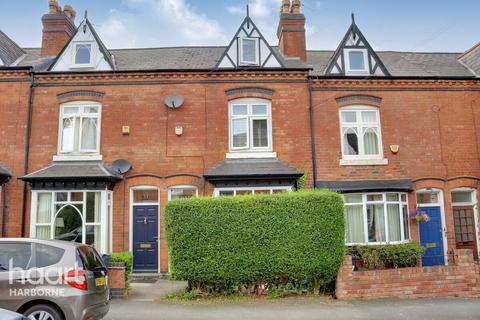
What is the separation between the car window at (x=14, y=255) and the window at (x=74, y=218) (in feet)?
19.6

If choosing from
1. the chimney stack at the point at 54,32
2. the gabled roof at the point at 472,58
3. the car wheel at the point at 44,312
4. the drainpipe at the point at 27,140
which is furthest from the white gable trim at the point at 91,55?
the gabled roof at the point at 472,58

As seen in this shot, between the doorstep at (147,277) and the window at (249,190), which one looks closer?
the doorstep at (147,277)

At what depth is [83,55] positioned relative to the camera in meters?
14.1

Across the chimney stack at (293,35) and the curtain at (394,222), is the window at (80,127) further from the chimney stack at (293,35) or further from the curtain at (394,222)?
the curtain at (394,222)

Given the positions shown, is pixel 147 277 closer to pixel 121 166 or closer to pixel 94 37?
pixel 121 166

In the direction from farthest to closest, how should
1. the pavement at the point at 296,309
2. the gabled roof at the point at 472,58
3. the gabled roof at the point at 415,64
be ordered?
the gabled roof at the point at 472,58, the gabled roof at the point at 415,64, the pavement at the point at 296,309

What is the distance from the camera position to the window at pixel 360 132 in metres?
14.1

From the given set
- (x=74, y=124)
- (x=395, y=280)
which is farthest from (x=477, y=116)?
(x=74, y=124)

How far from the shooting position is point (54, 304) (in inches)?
247

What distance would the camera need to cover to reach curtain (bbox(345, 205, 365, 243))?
13.3 metres

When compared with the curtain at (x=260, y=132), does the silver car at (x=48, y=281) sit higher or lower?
lower

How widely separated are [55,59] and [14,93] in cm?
183

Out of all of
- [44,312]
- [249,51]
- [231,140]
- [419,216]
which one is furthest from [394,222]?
[44,312]

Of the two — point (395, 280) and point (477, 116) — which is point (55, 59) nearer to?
point (395, 280)
